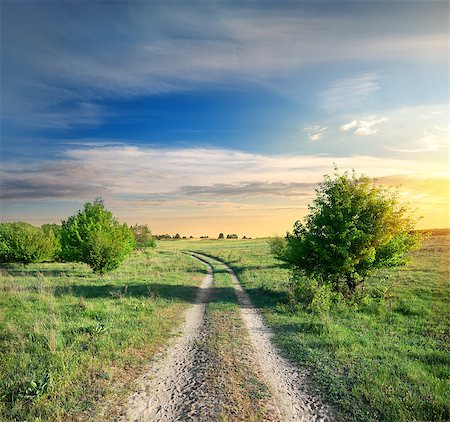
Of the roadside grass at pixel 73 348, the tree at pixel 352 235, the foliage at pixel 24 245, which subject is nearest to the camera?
the roadside grass at pixel 73 348

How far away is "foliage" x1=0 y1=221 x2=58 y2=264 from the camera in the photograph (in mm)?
45250

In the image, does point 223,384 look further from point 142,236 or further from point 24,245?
point 142,236

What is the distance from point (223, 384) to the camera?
9297 millimetres

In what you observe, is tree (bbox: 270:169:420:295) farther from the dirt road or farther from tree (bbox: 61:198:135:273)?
tree (bbox: 61:198:135:273)

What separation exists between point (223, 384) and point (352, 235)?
1318 cm

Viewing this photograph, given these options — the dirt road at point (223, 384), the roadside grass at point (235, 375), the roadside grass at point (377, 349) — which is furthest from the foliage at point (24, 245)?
the dirt road at point (223, 384)

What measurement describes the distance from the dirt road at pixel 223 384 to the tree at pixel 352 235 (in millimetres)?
8116

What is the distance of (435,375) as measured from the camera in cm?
1021

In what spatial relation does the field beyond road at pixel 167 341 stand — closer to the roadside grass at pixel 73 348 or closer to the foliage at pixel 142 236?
the roadside grass at pixel 73 348

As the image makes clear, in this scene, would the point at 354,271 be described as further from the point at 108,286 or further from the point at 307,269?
the point at 108,286

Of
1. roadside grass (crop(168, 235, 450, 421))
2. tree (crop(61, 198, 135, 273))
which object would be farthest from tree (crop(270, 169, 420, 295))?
tree (crop(61, 198, 135, 273))

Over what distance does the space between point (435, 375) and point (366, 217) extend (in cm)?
1164

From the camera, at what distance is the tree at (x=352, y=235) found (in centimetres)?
1991

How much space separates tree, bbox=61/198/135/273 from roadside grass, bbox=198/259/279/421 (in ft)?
67.3
